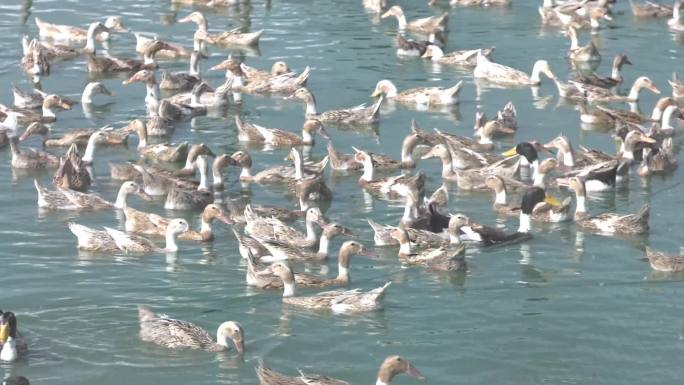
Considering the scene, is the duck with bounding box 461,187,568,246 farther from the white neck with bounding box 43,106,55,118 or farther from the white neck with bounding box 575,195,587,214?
the white neck with bounding box 43,106,55,118

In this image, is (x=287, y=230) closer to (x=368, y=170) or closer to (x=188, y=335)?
(x=368, y=170)

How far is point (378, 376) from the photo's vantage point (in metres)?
17.3

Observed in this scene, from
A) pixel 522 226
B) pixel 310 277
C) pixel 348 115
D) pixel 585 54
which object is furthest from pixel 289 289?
pixel 585 54

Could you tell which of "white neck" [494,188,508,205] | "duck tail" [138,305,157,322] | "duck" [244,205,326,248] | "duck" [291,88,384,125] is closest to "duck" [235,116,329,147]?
"duck" [291,88,384,125]

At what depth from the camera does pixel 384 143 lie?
94.0 ft

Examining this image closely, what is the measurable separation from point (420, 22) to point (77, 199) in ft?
52.2

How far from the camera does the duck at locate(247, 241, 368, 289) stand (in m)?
20.8

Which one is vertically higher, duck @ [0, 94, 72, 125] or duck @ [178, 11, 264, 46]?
duck @ [178, 11, 264, 46]

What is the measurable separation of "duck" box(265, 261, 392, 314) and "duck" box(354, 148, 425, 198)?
16.7ft

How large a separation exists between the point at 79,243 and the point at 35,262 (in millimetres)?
904

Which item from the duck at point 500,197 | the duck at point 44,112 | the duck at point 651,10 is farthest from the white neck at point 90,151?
the duck at point 651,10

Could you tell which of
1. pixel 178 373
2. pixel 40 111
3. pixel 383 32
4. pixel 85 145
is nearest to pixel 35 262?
pixel 178 373

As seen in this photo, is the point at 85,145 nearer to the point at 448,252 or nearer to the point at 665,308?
the point at 448,252

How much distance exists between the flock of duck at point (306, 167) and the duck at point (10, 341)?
0.02m
